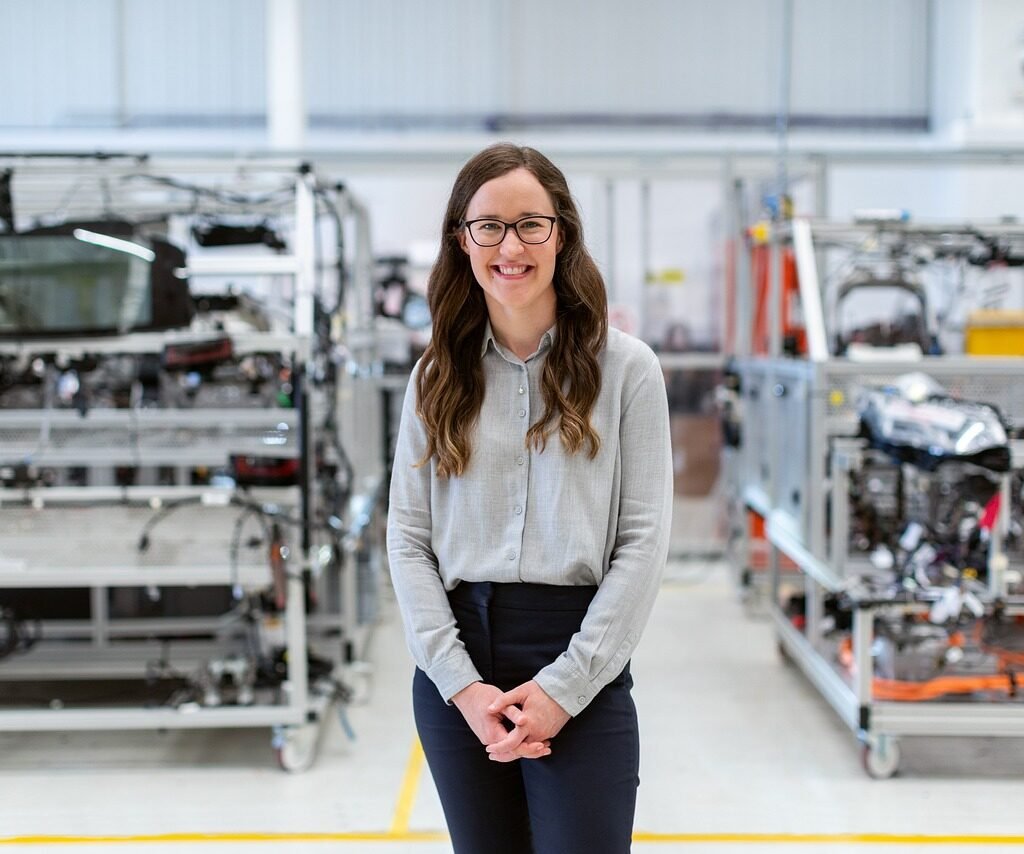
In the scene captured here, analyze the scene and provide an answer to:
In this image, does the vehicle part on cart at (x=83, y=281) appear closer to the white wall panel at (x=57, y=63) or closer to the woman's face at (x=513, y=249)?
the woman's face at (x=513, y=249)

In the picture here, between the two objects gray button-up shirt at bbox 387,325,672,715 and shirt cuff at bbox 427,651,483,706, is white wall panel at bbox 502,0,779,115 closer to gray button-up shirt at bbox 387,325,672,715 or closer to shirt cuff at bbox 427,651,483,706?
gray button-up shirt at bbox 387,325,672,715

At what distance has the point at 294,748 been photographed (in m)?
3.46

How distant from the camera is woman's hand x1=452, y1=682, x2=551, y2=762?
146 cm

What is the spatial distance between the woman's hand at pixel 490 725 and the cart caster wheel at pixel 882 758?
7.49 feet

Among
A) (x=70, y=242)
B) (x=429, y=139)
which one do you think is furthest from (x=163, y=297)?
(x=429, y=139)

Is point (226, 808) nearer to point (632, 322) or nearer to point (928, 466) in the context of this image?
point (928, 466)

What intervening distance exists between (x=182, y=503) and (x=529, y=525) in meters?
2.29

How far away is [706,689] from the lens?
4.34m

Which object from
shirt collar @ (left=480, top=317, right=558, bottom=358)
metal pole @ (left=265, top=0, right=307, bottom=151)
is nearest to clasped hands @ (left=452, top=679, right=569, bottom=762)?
shirt collar @ (left=480, top=317, right=558, bottom=358)

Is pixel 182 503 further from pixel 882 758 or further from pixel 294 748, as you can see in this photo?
pixel 882 758

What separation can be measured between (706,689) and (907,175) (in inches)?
215

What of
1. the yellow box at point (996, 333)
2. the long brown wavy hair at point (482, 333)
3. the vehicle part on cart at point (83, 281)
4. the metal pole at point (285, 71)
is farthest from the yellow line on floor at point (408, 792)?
the metal pole at point (285, 71)

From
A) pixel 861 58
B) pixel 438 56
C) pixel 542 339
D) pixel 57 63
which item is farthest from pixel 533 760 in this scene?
pixel 57 63

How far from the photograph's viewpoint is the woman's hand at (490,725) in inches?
57.5
